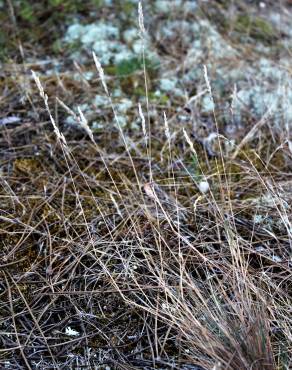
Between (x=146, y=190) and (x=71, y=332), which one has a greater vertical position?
(x=146, y=190)

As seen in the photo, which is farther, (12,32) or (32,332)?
(12,32)

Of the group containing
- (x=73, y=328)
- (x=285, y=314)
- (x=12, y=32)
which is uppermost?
(x=12, y=32)

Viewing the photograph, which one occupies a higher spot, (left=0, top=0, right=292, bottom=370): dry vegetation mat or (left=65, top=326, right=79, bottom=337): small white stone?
(left=0, top=0, right=292, bottom=370): dry vegetation mat

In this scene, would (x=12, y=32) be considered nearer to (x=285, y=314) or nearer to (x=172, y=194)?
(x=172, y=194)

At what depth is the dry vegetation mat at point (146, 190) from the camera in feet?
5.32

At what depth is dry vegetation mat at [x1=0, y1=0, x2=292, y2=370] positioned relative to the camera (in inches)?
63.9

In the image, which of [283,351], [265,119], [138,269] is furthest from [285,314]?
[265,119]

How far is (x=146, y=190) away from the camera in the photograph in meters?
2.05

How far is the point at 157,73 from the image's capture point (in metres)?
2.81

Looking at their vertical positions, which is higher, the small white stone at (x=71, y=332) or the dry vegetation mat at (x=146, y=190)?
the dry vegetation mat at (x=146, y=190)

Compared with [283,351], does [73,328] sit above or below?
below

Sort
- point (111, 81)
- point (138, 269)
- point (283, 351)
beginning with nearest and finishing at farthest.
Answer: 1. point (283, 351)
2. point (138, 269)
3. point (111, 81)

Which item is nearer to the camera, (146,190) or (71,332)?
(71,332)

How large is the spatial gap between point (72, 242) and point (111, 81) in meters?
1.12
